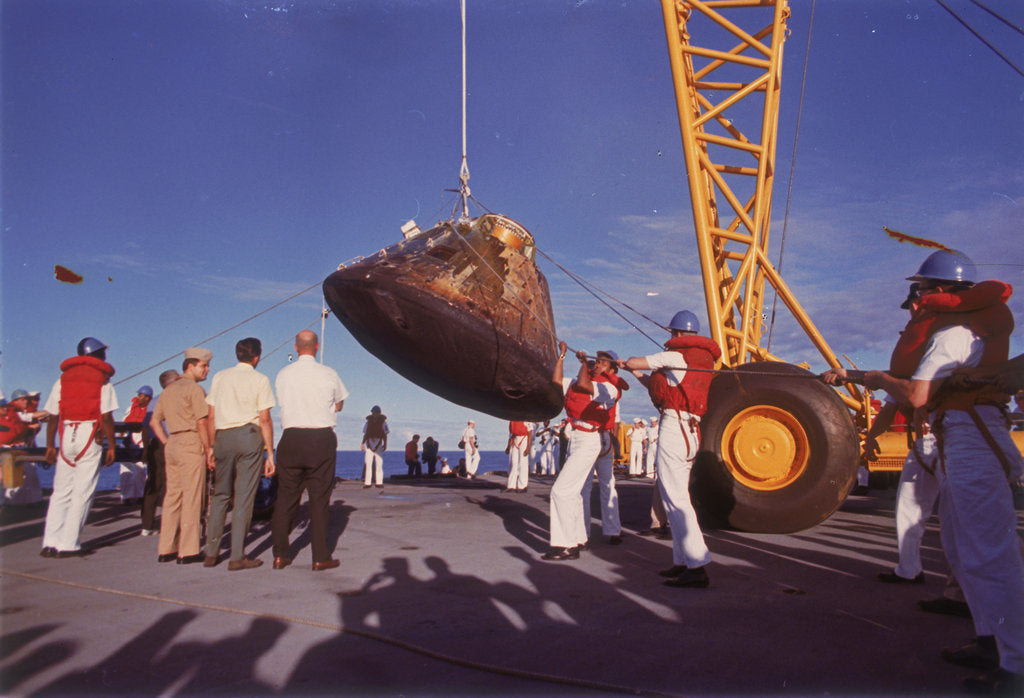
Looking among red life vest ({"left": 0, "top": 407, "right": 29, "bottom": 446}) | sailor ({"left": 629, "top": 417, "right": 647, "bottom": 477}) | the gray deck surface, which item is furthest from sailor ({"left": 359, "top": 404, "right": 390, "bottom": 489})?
sailor ({"left": 629, "top": 417, "right": 647, "bottom": 477})

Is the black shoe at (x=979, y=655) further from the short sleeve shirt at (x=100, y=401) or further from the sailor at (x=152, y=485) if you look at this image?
the sailor at (x=152, y=485)

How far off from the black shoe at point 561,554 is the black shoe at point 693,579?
1130mm

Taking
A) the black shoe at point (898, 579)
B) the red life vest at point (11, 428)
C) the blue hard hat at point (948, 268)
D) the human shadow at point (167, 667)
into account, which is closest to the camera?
the human shadow at point (167, 667)

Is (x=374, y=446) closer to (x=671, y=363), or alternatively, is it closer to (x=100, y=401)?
(x=100, y=401)

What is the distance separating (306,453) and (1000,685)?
4372 mm

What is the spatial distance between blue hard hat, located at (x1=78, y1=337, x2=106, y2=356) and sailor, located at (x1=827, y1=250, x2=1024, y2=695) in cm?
631

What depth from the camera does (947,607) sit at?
3717 millimetres

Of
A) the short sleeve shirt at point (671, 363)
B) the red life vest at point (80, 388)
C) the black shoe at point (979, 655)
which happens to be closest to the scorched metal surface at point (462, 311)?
the short sleeve shirt at point (671, 363)

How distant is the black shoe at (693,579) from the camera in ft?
13.8

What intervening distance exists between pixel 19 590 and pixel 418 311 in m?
3.19

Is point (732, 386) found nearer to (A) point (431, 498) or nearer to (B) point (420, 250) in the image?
(B) point (420, 250)

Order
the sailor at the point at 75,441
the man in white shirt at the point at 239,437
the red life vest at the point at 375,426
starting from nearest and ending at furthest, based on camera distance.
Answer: the man in white shirt at the point at 239,437
the sailor at the point at 75,441
the red life vest at the point at 375,426

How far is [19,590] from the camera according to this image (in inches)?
157

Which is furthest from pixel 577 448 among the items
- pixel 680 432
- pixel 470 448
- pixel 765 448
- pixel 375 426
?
pixel 470 448
